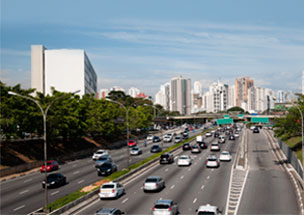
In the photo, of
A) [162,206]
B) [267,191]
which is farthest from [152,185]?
[267,191]

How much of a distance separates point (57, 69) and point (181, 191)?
97345 millimetres

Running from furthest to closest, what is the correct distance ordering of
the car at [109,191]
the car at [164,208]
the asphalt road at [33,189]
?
1. the car at [109,191]
2. the asphalt road at [33,189]
3. the car at [164,208]

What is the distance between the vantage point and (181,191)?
114 ft

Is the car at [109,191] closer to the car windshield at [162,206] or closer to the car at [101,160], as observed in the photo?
the car windshield at [162,206]

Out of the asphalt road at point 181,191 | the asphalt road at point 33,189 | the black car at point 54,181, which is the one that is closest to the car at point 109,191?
the asphalt road at point 181,191

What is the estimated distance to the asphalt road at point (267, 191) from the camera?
27936 millimetres

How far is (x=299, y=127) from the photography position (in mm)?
51906

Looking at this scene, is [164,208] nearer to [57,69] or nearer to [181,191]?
[181,191]

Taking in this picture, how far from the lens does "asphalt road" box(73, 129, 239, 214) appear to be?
94.4ft

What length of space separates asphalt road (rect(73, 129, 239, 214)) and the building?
79302 millimetres

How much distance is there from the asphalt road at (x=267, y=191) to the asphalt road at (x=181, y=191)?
223 centimetres

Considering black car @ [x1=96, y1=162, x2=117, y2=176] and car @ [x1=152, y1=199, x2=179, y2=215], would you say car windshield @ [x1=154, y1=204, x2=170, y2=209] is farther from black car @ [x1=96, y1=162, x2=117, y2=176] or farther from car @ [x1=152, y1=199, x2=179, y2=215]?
black car @ [x1=96, y1=162, x2=117, y2=176]

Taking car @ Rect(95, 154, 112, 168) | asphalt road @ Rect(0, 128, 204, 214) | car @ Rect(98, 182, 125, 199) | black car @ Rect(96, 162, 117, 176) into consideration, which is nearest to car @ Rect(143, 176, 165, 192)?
car @ Rect(98, 182, 125, 199)

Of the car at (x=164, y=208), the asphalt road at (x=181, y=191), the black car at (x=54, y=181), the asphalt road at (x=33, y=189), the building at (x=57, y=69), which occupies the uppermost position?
the building at (x=57, y=69)
